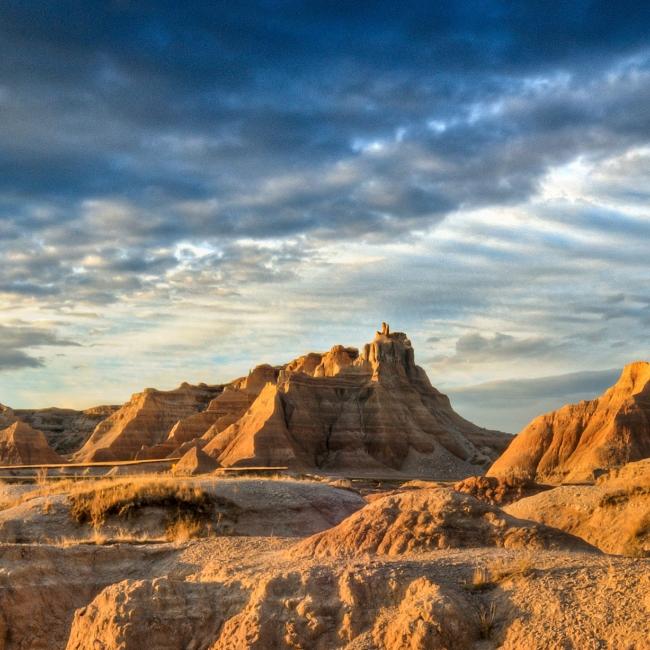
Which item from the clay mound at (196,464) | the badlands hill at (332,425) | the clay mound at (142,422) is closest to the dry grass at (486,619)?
the clay mound at (196,464)

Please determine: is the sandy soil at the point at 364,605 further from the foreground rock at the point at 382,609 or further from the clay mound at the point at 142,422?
the clay mound at the point at 142,422

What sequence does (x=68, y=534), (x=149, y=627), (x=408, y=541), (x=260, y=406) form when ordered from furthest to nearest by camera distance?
(x=260, y=406)
(x=68, y=534)
(x=408, y=541)
(x=149, y=627)

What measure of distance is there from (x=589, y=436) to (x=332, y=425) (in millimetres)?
34517

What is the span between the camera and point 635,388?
6147cm

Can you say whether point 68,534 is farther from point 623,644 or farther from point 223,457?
point 223,457

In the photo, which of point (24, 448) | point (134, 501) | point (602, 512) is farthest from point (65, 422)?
point (602, 512)

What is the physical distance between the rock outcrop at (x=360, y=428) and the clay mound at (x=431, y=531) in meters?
63.0

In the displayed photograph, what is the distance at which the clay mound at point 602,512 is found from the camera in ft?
67.2

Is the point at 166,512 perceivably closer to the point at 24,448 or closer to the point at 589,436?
the point at 589,436

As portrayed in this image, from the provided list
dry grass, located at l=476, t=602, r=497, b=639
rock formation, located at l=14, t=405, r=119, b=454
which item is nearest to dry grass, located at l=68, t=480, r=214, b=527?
dry grass, located at l=476, t=602, r=497, b=639

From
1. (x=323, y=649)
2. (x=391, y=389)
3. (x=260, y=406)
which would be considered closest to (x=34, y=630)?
(x=323, y=649)

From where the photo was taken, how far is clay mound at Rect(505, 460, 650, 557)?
20469 mm

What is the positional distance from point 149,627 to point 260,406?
78.0 m

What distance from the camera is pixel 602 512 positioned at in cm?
2248
